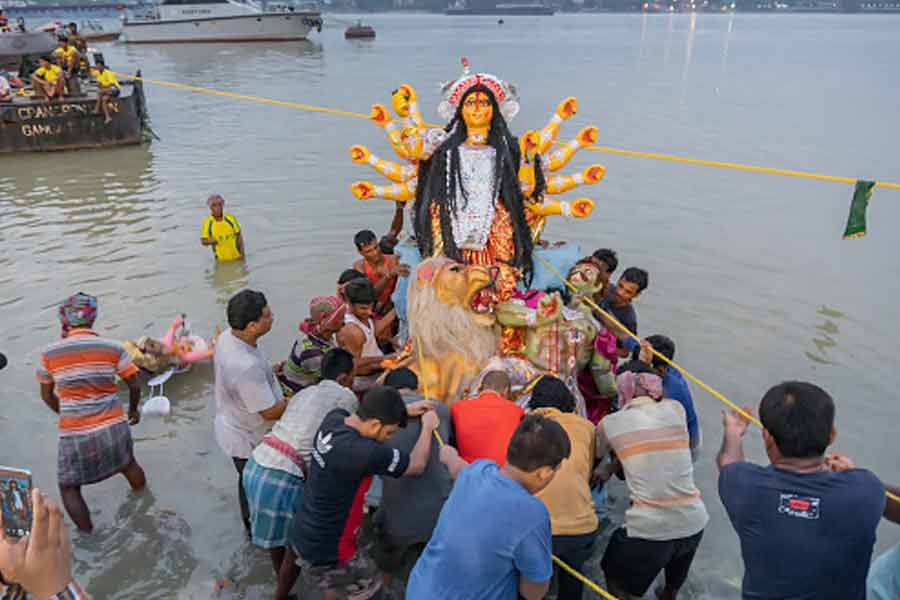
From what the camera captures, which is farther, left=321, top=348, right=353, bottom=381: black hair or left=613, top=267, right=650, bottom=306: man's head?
left=613, top=267, right=650, bottom=306: man's head

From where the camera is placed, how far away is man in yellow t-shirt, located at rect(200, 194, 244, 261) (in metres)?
8.01

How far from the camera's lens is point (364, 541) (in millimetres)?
4273

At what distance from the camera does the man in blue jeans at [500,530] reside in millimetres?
2383

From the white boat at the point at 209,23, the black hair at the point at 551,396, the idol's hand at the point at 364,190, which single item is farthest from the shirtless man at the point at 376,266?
the white boat at the point at 209,23

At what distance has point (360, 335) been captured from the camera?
4.61 metres

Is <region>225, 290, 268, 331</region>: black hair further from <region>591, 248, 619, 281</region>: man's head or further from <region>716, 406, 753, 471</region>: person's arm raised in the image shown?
<region>591, 248, 619, 281</region>: man's head

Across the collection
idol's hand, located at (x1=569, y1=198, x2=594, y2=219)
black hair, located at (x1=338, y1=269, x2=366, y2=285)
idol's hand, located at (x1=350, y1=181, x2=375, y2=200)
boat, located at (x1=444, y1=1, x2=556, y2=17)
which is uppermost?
boat, located at (x1=444, y1=1, x2=556, y2=17)

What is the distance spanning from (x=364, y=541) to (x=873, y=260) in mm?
8428

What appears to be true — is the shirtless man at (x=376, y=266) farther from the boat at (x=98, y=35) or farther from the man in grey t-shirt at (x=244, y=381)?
the boat at (x=98, y=35)

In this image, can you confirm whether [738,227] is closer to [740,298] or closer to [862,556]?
[740,298]

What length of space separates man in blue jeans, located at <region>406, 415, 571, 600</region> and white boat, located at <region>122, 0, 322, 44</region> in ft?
158

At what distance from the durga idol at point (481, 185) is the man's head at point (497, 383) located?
2.91 ft

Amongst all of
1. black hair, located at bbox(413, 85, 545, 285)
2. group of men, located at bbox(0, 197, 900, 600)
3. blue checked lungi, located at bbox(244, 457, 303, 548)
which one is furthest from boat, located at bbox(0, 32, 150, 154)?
blue checked lungi, located at bbox(244, 457, 303, 548)

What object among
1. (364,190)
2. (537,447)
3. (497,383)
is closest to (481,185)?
(364,190)
